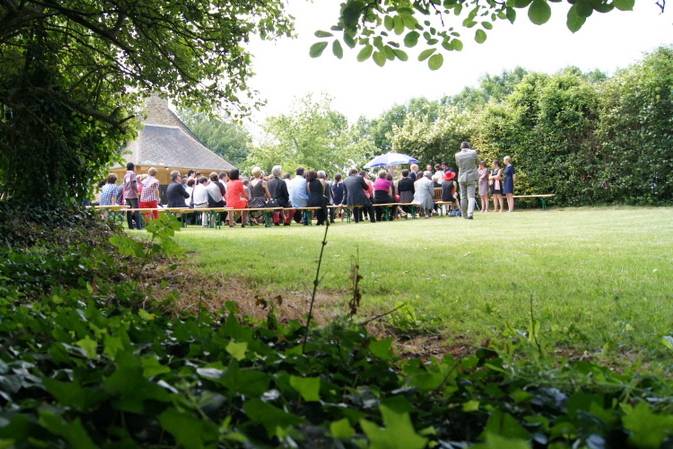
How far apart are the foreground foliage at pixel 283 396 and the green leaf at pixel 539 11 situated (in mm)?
1901

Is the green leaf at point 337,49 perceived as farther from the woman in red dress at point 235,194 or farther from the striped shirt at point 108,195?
the striped shirt at point 108,195

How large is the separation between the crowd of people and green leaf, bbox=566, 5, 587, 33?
517 inches

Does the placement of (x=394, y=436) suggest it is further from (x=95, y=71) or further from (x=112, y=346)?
(x=95, y=71)

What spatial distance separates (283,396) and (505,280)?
4.09m

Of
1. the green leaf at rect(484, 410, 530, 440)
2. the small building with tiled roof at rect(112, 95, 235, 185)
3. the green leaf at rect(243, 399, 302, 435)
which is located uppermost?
the small building with tiled roof at rect(112, 95, 235, 185)

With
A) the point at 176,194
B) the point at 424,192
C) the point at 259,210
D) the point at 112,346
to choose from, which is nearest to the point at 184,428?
the point at 112,346

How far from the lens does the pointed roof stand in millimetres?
43688

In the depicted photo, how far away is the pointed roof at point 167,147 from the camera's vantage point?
143 feet

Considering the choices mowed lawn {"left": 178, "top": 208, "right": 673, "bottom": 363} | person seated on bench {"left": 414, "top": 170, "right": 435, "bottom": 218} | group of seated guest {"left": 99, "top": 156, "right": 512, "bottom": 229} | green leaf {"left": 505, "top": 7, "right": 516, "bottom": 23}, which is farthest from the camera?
person seated on bench {"left": 414, "top": 170, "right": 435, "bottom": 218}

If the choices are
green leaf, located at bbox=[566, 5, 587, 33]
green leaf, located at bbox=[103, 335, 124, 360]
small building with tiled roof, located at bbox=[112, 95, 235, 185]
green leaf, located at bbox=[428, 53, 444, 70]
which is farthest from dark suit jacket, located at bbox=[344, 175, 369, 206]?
small building with tiled roof, located at bbox=[112, 95, 235, 185]

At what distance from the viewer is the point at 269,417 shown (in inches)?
43.3

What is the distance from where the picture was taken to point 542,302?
13.8 feet

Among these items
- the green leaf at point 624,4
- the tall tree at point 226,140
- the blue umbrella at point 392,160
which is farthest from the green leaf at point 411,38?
the tall tree at point 226,140

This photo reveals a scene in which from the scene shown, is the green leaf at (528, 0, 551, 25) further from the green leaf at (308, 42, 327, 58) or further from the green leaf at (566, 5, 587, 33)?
the green leaf at (308, 42, 327, 58)
